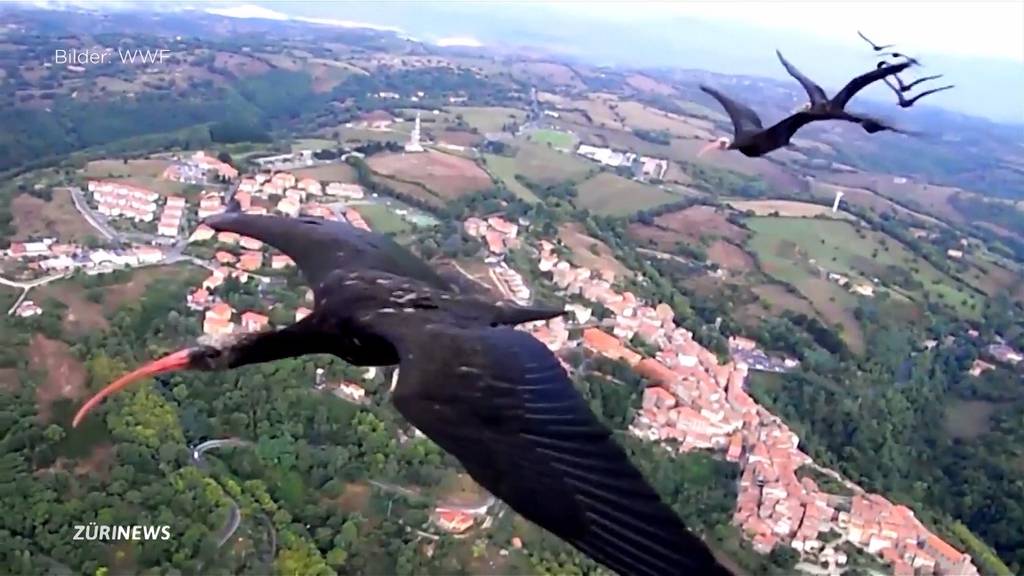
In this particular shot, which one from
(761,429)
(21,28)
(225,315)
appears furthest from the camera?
(21,28)

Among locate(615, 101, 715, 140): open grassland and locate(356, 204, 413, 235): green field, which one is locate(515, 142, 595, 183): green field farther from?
locate(356, 204, 413, 235): green field

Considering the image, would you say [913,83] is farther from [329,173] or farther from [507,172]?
[507,172]

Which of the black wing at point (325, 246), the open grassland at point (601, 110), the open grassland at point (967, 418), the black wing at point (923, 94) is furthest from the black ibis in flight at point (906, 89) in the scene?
the open grassland at point (601, 110)

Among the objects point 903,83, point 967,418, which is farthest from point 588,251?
point 903,83

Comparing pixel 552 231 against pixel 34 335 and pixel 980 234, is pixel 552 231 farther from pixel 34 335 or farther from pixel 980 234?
pixel 980 234

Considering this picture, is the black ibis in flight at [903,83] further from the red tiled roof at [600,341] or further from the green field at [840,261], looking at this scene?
the green field at [840,261]

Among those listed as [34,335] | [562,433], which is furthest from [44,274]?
[562,433]

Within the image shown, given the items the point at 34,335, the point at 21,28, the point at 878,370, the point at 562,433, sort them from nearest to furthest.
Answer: the point at 562,433 → the point at 34,335 → the point at 878,370 → the point at 21,28
